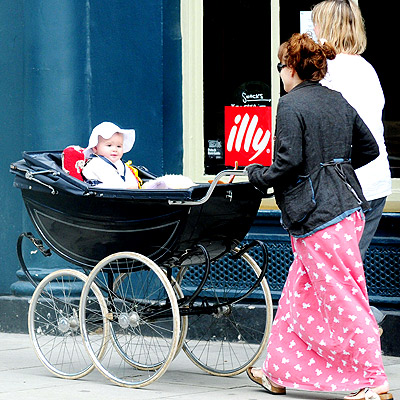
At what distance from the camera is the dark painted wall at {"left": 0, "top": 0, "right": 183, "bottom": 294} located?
7.65 m

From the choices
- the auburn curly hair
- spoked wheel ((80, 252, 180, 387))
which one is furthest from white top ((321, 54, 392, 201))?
spoked wheel ((80, 252, 180, 387))

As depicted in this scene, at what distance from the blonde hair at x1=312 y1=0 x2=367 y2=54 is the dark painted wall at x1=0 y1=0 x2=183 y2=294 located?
6.85 feet

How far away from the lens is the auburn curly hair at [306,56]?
544 centimetres

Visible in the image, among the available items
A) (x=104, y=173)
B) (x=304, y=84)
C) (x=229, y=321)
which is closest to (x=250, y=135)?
(x=229, y=321)

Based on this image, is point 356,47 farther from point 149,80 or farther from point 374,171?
point 149,80

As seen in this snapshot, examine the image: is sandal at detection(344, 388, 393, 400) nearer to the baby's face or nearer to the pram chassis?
the pram chassis

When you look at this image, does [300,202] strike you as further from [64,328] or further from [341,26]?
[64,328]

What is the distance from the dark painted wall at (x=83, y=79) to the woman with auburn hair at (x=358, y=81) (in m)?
2.12

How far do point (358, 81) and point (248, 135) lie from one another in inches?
75.8

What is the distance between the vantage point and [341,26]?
5.92 meters

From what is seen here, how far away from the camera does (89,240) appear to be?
590 cm

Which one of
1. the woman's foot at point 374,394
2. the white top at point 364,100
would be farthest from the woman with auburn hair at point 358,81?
the woman's foot at point 374,394

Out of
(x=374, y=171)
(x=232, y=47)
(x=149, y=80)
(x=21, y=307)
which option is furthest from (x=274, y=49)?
(x=21, y=307)

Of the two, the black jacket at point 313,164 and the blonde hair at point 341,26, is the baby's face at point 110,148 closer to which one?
the black jacket at point 313,164
